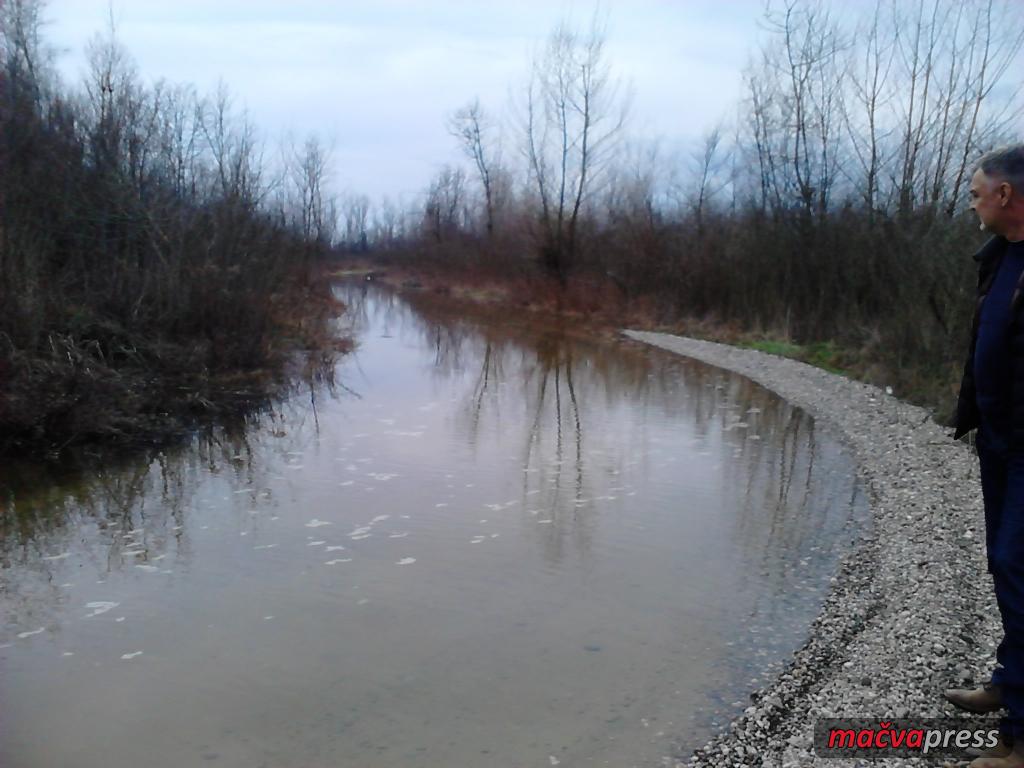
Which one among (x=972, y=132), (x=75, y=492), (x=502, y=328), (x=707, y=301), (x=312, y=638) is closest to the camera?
(x=312, y=638)

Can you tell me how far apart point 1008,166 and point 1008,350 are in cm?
70

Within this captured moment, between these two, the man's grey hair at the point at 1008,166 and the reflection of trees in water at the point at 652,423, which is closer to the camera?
A: the man's grey hair at the point at 1008,166

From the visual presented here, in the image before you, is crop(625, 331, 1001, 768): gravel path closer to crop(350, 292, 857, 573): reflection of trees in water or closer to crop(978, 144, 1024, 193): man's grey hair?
crop(350, 292, 857, 573): reflection of trees in water

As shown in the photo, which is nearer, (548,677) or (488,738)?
(488,738)

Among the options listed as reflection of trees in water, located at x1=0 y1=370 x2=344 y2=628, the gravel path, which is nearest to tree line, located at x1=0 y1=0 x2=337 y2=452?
reflection of trees in water, located at x1=0 y1=370 x2=344 y2=628

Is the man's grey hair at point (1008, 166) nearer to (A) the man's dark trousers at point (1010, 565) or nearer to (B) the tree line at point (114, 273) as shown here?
(A) the man's dark trousers at point (1010, 565)

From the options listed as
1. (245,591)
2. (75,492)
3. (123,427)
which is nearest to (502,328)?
(123,427)

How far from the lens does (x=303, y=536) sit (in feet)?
27.1

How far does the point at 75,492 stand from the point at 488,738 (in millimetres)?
7050

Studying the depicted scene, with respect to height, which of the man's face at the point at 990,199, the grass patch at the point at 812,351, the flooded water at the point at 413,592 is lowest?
the flooded water at the point at 413,592

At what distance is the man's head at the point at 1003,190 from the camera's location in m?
3.33

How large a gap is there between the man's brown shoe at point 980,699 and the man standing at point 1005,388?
40 cm

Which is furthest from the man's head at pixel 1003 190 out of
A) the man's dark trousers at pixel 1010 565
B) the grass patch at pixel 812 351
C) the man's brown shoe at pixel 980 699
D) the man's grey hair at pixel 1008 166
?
the grass patch at pixel 812 351

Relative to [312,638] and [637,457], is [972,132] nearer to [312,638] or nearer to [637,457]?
[637,457]
